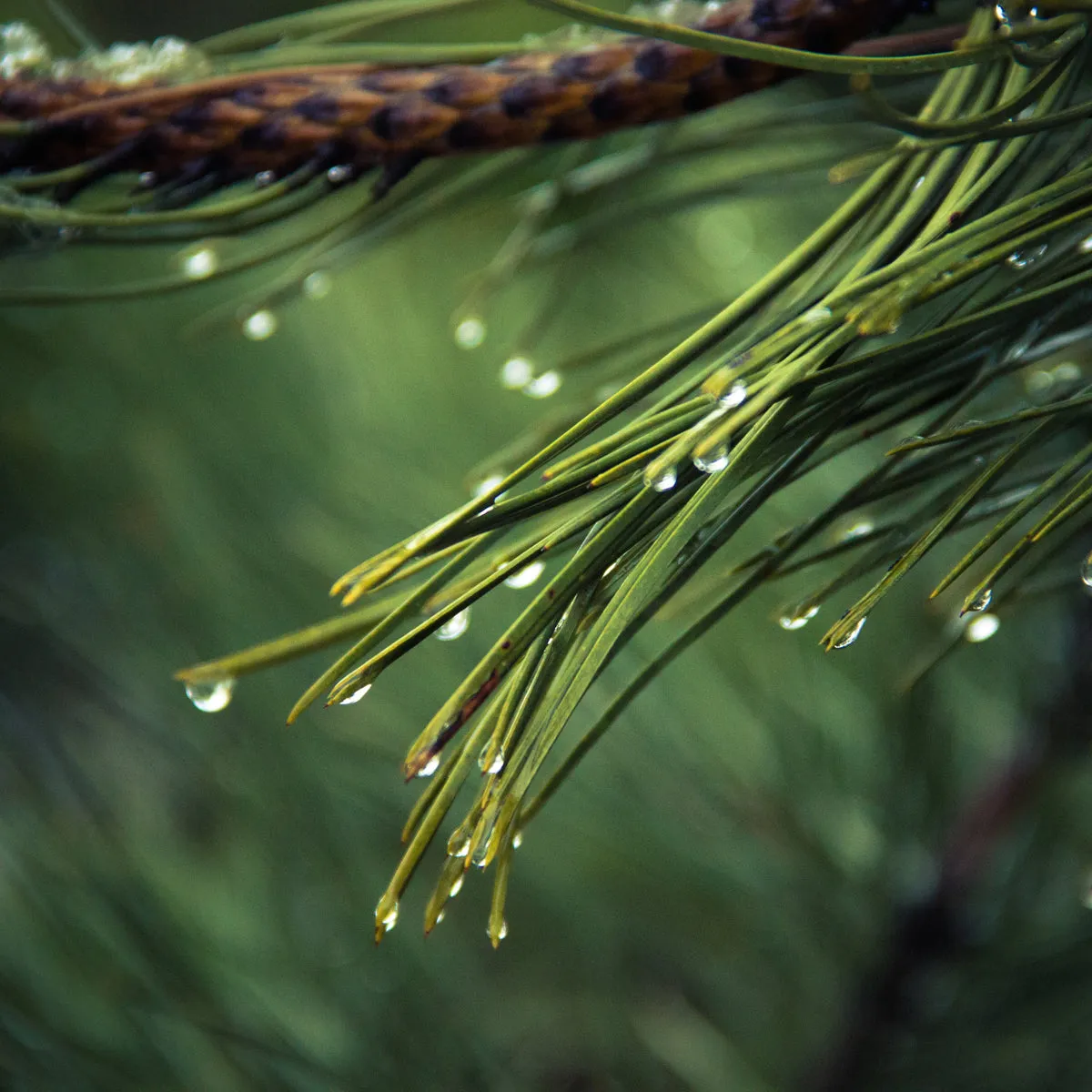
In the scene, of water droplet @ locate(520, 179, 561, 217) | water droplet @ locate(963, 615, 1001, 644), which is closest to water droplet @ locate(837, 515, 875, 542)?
water droplet @ locate(963, 615, 1001, 644)

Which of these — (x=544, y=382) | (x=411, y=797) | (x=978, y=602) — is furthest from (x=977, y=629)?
(x=411, y=797)

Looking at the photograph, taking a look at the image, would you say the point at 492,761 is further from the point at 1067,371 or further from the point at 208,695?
the point at 1067,371

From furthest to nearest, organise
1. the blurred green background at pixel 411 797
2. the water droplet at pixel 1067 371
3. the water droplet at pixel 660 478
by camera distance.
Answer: the blurred green background at pixel 411 797 → the water droplet at pixel 1067 371 → the water droplet at pixel 660 478

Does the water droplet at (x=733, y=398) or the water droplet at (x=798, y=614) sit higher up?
the water droplet at (x=733, y=398)

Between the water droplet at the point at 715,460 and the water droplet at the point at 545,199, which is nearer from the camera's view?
the water droplet at the point at 715,460

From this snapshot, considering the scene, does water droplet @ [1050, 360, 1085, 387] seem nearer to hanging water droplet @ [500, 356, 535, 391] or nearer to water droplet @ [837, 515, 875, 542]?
water droplet @ [837, 515, 875, 542]

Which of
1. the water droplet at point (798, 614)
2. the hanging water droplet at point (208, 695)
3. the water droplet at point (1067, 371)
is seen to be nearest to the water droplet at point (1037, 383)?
the water droplet at point (1067, 371)

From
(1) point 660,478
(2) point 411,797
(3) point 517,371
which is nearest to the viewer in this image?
(1) point 660,478

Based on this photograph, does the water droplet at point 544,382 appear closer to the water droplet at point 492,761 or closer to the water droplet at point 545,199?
the water droplet at point 545,199

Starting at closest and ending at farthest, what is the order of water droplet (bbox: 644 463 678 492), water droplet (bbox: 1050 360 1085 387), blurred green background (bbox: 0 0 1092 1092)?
water droplet (bbox: 644 463 678 492), water droplet (bbox: 1050 360 1085 387), blurred green background (bbox: 0 0 1092 1092)
